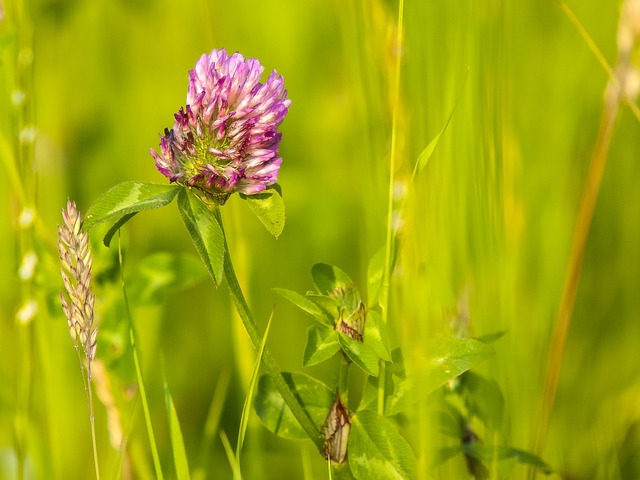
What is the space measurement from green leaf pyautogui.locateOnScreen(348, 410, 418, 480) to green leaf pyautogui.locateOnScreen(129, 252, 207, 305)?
0.44 meters

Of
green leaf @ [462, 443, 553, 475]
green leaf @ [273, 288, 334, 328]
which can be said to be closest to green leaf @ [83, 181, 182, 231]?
green leaf @ [273, 288, 334, 328]

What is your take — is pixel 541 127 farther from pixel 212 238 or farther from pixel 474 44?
pixel 212 238

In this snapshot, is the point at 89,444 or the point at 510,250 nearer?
the point at 510,250

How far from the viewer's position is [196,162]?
643 mm

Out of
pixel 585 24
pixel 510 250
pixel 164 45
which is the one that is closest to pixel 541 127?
pixel 585 24

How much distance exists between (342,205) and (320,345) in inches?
31.1

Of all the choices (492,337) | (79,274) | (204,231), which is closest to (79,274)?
(79,274)

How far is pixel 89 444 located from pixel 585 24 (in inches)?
43.0

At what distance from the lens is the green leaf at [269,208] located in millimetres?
647

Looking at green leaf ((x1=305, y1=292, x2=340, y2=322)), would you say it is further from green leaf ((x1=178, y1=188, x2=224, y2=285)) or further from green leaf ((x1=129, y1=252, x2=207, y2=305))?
green leaf ((x1=129, y1=252, x2=207, y2=305))

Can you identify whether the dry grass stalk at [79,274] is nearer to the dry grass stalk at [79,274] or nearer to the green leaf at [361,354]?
the dry grass stalk at [79,274]

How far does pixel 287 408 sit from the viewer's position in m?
0.75

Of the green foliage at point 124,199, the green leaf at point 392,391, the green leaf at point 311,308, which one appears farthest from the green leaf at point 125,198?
the green leaf at point 392,391

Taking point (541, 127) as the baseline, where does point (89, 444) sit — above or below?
below
